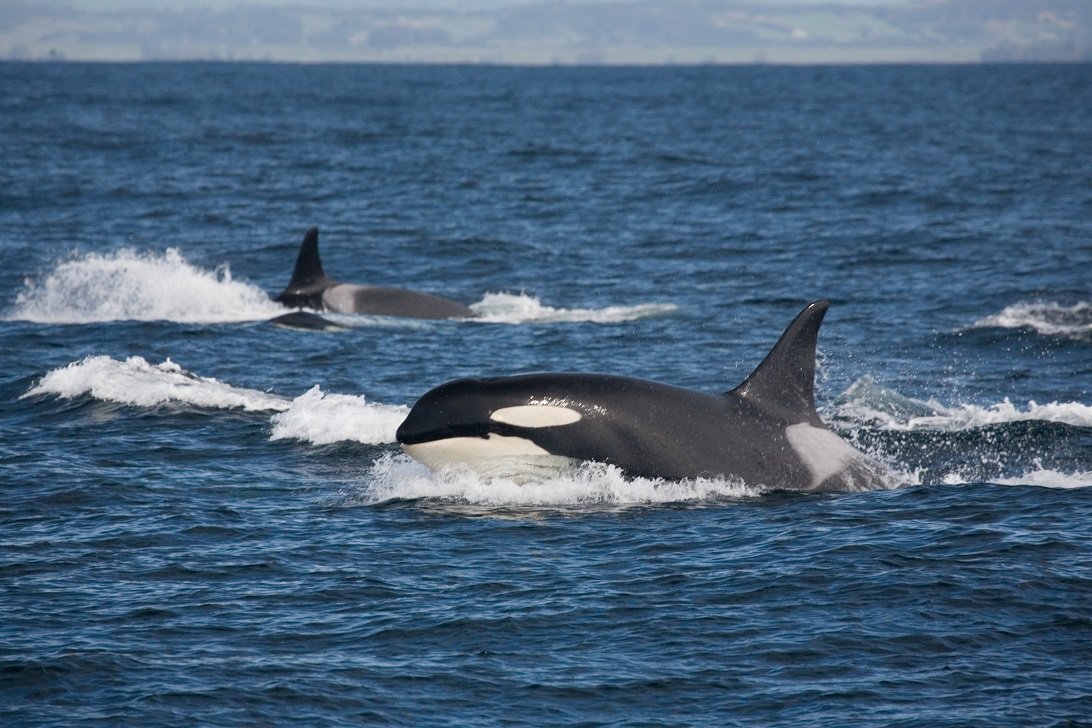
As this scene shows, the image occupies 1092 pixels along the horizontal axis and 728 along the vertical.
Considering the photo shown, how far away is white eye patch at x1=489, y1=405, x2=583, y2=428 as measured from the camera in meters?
15.1

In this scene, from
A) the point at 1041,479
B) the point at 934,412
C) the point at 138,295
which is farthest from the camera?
the point at 138,295

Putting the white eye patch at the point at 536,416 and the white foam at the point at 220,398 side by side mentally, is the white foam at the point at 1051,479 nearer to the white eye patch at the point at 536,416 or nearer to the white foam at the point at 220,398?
the white eye patch at the point at 536,416

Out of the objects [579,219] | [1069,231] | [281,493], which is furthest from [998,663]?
[579,219]

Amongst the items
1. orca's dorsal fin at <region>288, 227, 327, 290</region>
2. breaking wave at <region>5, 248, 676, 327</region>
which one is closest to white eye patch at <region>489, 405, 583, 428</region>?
breaking wave at <region>5, 248, 676, 327</region>

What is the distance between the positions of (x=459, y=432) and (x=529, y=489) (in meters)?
0.92

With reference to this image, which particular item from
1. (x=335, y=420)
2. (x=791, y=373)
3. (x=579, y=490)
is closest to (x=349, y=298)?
(x=335, y=420)

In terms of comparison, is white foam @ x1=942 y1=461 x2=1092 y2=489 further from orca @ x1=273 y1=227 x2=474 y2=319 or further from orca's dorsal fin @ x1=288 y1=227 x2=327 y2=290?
orca's dorsal fin @ x1=288 y1=227 x2=327 y2=290

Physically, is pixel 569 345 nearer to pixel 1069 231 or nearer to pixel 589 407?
pixel 589 407

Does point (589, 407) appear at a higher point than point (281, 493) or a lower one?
higher

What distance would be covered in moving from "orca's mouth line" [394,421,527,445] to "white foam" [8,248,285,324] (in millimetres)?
13783

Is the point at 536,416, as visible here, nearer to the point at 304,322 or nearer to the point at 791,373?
the point at 791,373

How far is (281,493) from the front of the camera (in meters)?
16.1

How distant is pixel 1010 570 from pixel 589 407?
425 centimetres

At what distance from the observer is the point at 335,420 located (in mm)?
18891
